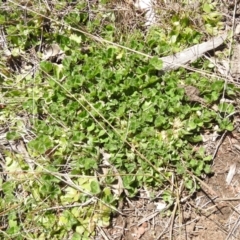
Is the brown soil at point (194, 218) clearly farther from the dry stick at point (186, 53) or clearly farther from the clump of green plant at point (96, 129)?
the dry stick at point (186, 53)

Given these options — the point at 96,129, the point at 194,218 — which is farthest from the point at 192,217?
the point at 96,129


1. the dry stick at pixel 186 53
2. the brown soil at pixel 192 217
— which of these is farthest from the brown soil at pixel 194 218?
the dry stick at pixel 186 53

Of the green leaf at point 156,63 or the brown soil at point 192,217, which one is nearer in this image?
the brown soil at point 192,217

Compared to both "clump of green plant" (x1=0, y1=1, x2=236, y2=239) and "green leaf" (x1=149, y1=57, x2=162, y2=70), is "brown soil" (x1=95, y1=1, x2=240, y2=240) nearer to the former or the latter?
"clump of green plant" (x1=0, y1=1, x2=236, y2=239)

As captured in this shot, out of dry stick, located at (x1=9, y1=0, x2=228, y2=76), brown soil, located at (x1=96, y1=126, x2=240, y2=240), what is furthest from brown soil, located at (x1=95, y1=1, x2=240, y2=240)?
dry stick, located at (x1=9, y1=0, x2=228, y2=76)

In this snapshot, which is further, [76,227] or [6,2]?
[6,2]

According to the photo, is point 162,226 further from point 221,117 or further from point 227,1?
point 227,1

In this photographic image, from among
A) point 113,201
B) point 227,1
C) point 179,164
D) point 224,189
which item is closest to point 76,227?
point 113,201

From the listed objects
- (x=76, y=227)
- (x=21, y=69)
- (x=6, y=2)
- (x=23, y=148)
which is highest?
(x=6, y=2)

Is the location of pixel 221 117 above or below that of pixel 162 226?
above

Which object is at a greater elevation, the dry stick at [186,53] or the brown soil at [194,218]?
the dry stick at [186,53]
